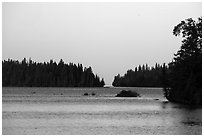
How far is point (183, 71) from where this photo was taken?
2443 inches

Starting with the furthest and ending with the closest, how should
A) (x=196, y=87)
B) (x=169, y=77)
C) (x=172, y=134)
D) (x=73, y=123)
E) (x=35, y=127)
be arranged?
(x=169, y=77), (x=196, y=87), (x=73, y=123), (x=35, y=127), (x=172, y=134)

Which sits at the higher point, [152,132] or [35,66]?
[35,66]

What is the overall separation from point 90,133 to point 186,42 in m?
35.2

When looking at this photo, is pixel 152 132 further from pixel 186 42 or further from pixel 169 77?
pixel 169 77

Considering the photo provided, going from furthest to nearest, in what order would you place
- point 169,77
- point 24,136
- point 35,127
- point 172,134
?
point 169,77 < point 35,127 < point 172,134 < point 24,136

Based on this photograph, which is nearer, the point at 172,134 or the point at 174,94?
the point at 172,134

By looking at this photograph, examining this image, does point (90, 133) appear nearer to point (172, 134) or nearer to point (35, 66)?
point (172, 134)

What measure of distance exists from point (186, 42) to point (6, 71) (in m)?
131

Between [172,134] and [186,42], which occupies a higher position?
[186,42]

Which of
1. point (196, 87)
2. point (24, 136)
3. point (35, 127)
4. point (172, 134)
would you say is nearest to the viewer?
point (24, 136)

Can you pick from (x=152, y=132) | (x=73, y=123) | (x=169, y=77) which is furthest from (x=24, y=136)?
(x=169, y=77)

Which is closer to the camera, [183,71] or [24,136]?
[24,136]

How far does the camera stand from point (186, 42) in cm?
6256

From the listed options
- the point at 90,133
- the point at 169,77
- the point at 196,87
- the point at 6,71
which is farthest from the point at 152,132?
the point at 6,71
